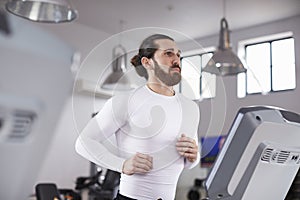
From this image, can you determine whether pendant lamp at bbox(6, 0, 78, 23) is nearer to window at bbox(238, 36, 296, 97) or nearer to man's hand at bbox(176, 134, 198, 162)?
man's hand at bbox(176, 134, 198, 162)

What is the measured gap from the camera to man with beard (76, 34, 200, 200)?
978 mm

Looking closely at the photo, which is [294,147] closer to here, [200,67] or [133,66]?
[200,67]

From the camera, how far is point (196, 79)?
1074mm

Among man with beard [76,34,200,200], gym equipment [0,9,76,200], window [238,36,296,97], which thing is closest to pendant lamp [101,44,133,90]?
man with beard [76,34,200,200]

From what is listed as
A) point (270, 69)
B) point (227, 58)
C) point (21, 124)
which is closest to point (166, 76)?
point (21, 124)

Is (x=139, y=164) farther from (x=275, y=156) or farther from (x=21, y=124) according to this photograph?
(x=21, y=124)

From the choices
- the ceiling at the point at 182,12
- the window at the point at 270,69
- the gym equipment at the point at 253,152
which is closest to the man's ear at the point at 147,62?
the gym equipment at the point at 253,152

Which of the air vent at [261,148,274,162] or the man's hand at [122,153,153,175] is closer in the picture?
the air vent at [261,148,274,162]

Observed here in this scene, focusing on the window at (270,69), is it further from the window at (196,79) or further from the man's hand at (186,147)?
the man's hand at (186,147)

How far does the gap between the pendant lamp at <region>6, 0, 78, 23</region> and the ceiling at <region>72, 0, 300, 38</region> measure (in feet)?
9.05

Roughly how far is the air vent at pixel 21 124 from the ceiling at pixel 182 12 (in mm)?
5238

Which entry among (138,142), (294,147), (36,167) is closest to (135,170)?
(138,142)

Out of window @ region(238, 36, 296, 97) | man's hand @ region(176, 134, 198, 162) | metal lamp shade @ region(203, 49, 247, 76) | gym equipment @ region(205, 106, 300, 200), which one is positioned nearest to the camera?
gym equipment @ region(205, 106, 300, 200)

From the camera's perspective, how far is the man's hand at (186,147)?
3.18ft
